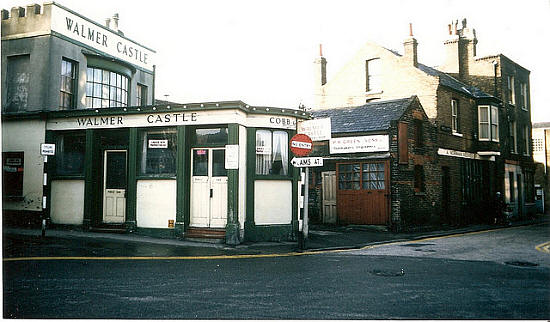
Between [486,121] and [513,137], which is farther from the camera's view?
[513,137]

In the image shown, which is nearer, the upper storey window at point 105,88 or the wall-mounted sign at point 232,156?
the wall-mounted sign at point 232,156

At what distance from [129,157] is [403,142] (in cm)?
1053

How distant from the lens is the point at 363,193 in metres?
17.8

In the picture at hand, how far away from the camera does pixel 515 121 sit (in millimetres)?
27219

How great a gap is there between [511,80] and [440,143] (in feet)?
34.8

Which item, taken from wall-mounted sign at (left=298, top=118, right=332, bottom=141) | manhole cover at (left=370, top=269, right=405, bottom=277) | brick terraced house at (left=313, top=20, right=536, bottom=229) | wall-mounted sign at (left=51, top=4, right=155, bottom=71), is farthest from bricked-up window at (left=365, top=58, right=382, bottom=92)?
manhole cover at (left=370, top=269, right=405, bottom=277)

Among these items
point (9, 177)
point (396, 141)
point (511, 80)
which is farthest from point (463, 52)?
point (9, 177)

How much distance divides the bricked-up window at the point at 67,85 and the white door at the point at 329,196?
34.1ft

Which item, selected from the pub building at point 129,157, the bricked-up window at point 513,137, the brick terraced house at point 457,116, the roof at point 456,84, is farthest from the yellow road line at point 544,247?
the bricked-up window at point 513,137

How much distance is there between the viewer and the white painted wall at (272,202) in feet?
40.6

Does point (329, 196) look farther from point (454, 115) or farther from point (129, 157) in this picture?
point (129, 157)

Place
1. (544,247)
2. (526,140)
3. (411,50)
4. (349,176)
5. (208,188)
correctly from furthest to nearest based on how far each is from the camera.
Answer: (526,140) < (411,50) < (349,176) < (208,188) < (544,247)

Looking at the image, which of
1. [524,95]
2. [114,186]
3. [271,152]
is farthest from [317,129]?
[524,95]

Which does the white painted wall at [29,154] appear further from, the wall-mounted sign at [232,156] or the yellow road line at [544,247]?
the yellow road line at [544,247]
